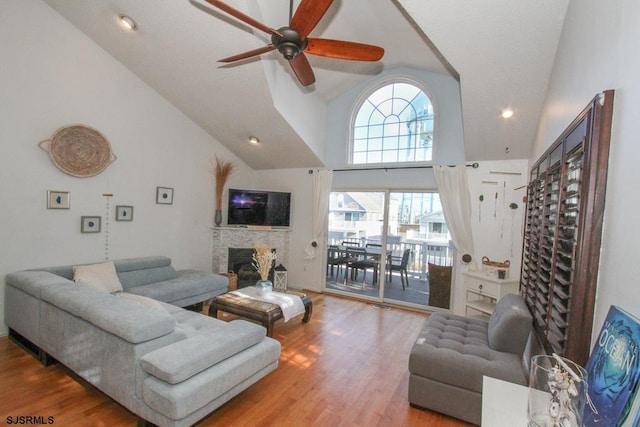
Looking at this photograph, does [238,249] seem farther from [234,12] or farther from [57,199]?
[234,12]

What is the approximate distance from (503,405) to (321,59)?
14.2 ft

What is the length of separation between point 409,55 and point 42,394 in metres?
5.35

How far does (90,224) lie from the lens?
375 centimetres

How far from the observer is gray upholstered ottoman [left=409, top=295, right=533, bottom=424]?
2.14 meters

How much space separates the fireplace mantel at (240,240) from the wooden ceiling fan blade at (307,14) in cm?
391

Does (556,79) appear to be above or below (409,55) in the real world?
below

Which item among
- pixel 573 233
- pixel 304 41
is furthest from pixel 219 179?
pixel 573 233

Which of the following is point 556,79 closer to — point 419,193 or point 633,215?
point 633,215

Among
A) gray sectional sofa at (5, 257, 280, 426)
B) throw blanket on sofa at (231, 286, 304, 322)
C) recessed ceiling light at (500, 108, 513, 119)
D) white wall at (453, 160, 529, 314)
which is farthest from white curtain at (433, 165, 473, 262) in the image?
gray sectional sofa at (5, 257, 280, 426)

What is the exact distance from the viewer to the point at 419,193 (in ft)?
15.7

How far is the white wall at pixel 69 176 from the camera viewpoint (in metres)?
3.12

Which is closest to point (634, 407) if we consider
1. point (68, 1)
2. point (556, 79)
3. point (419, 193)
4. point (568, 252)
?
point (568, 252)

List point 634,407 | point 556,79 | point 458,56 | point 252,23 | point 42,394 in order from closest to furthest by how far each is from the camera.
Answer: point 634,407 < point 252,23 < point 42,394 < point 556,79 < point 458,56

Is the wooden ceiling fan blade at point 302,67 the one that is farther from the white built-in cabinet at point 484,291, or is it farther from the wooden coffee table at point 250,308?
the white built-in cabinet at point 484,291
